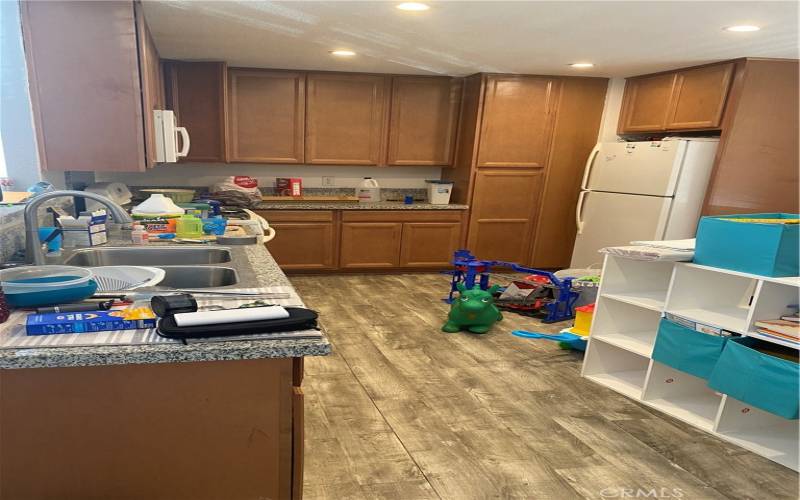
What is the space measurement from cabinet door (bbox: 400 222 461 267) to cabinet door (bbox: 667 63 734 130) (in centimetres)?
214

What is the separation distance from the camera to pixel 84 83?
2061 millimetres

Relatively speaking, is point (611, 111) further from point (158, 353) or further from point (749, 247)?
point (158, 353)

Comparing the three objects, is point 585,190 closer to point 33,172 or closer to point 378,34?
point 378,34

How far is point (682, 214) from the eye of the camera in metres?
3.64

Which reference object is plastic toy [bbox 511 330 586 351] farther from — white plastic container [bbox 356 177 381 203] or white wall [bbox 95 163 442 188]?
white wall [bbox 95 163 442 188]

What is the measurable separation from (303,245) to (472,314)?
195 cm

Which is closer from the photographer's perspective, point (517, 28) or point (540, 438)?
point (540, 438)

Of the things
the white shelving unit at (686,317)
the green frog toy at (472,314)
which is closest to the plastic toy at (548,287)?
the green frog toy at (472,314)

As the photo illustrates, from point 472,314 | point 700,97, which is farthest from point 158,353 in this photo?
point 700,97

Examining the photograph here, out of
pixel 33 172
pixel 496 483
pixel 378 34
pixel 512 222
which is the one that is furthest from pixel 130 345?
pixel 512 222

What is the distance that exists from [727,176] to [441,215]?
7.84 feet

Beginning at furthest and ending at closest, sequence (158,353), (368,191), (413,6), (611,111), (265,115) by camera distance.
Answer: (368,191) → (611,111) → (265,115) → (413,6) → (158,353)

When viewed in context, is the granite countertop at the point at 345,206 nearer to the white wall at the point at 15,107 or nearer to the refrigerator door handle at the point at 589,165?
the refrigerator door handle at the point at 589,165

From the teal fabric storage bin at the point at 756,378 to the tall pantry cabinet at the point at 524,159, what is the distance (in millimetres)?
2781
